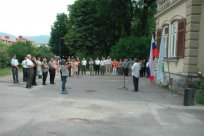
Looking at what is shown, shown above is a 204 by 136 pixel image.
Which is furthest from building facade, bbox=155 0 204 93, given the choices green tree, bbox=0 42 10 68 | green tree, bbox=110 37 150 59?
green tree, bbox=0 42 10 68

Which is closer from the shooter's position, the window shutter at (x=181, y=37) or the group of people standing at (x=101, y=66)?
the window shutter at (x=181, y=37)

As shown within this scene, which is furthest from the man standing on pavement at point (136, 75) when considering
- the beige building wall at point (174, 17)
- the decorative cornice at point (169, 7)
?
the decorative cornice at point (169, 7)

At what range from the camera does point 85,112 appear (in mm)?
12258

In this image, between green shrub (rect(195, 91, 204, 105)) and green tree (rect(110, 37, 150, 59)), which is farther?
green tree (rect(110, 37, 150, 59))

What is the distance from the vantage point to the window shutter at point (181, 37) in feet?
60.9

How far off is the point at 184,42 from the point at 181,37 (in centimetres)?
56

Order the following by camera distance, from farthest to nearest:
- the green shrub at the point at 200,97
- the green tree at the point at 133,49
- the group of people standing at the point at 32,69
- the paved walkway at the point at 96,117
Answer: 1. the green tree at the point at 133,49
2. the group of people standing at the point at 32,69
3. the green shrub at the point at 200,97
4. the paved walkway at the point at 96,117

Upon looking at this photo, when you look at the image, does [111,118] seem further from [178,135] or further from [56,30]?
[56,30]

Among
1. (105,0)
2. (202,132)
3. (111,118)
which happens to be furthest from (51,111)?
(105,0)

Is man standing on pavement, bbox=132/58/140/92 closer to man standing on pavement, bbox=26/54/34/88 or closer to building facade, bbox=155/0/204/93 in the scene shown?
building facade, bbox=155/0/204/93

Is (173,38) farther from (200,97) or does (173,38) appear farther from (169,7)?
(200,97)

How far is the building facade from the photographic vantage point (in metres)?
17.7

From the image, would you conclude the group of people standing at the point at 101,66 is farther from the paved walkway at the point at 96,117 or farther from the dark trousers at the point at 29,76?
the paved walkway at the point at 96,117

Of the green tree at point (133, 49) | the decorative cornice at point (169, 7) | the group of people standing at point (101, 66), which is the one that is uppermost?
the decorative cornice at point (169, 7)
